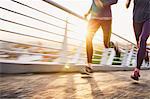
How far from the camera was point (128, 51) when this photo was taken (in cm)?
848

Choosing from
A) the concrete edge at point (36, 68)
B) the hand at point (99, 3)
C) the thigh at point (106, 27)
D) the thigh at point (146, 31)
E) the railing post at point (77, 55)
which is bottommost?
the concrete edge at point (36, 68)

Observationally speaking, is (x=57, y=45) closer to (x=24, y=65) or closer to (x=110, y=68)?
(x=24, y=65)

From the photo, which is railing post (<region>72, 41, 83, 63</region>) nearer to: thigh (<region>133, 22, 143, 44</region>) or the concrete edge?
the concrete edge

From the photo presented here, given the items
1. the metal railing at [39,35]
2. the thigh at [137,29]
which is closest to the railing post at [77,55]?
the metal railing at [39,35]

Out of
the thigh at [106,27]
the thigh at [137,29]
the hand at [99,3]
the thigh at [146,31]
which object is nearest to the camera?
the thigh at [146,31]

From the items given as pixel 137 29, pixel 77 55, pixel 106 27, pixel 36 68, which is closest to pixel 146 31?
pixel 137 29

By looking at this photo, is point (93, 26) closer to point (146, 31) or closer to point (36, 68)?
point (146, 31)

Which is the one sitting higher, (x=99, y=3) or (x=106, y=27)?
(x=99, y=3)

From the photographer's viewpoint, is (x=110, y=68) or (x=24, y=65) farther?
(x=110, y=68)

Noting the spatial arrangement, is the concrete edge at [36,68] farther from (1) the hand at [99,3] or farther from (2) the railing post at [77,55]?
(1) the hand at [99,3]

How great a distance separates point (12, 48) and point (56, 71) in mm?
938

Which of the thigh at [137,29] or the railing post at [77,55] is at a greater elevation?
the thigh at [137,29]

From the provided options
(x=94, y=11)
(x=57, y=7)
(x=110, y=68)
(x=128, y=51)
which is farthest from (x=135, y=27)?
(x=128, y=51)

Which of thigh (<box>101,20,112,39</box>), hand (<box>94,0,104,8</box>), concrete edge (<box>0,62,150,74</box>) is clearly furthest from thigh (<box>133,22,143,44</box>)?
concrete edge (<box>0,62,150,74</box>)
